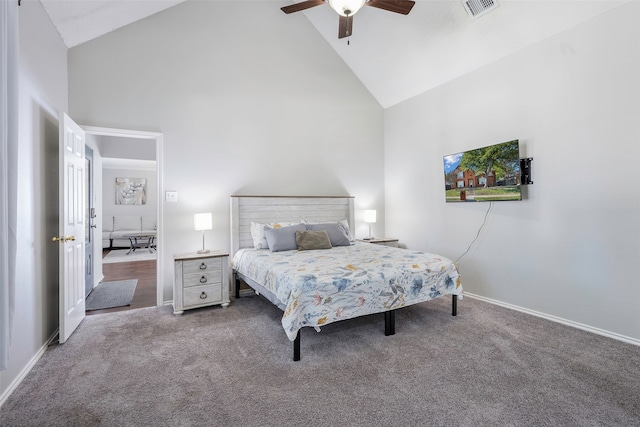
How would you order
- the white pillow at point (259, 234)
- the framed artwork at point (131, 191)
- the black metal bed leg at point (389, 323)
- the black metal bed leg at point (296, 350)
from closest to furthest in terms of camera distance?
the black metal bed leg at point (296, 350) → the black metal bed leg at point (389, 323) → the white pillow at point (259, 234) → the framed artwork at point (131, 191)

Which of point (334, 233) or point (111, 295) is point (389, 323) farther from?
point (111, 295)

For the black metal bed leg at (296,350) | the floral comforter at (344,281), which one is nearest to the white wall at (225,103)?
the floral comforter at (344,281)

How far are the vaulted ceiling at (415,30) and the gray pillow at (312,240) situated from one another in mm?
2404

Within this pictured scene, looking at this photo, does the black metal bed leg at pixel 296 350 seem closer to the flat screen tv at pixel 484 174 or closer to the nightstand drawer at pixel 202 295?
the nightstand drawer at pixel 202 295

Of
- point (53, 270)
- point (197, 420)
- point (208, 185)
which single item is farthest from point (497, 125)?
point (53, 270)

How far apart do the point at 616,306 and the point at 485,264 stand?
1263 millimetres

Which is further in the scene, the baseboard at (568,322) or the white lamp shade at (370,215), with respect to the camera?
the white lamp shade at (370,215)

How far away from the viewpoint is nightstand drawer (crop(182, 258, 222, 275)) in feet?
11.4

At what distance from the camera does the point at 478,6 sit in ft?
10.8

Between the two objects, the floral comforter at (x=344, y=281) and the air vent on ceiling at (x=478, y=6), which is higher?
the air vent on ceiling at (x=478, y=6)

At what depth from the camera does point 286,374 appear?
7.23 feet

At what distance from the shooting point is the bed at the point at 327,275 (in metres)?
2.44

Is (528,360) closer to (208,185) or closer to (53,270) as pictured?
(208,185)

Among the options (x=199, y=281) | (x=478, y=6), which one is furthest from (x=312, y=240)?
(x=478, y=6)
